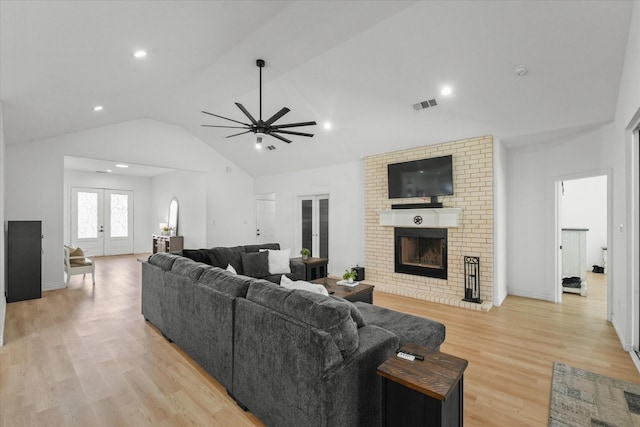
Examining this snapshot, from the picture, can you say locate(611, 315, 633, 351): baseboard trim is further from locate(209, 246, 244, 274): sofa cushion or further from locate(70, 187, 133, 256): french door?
locate(70, 187, 133, 256): french door

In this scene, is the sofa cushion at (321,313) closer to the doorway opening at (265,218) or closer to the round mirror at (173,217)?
the doorway opening at (265,218)

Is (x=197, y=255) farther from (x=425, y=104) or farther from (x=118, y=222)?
(x=118, y=222)

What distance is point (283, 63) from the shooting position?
3953 millimetres

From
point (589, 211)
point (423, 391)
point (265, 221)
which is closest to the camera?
point (423, 391)

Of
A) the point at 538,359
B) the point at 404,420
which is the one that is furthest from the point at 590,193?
the point at 404,420

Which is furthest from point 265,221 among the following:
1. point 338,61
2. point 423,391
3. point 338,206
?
point 423,391

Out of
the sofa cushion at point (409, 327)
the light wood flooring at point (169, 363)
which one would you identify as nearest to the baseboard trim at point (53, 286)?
the light wood flooring at point (169, 363)

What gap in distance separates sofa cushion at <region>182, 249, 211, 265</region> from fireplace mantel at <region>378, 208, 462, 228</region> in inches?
125

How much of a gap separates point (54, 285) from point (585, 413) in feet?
24.8

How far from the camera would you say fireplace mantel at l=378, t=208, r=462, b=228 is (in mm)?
4896

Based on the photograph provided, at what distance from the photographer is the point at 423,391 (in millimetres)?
1398

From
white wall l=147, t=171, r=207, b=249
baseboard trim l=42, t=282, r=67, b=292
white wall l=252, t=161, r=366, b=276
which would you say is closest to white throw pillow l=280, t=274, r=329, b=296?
white wall l=252, t=161, r=366, b=276

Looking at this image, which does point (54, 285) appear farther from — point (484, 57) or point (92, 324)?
point (484, 57)

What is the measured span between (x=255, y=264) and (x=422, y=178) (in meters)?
3.15
